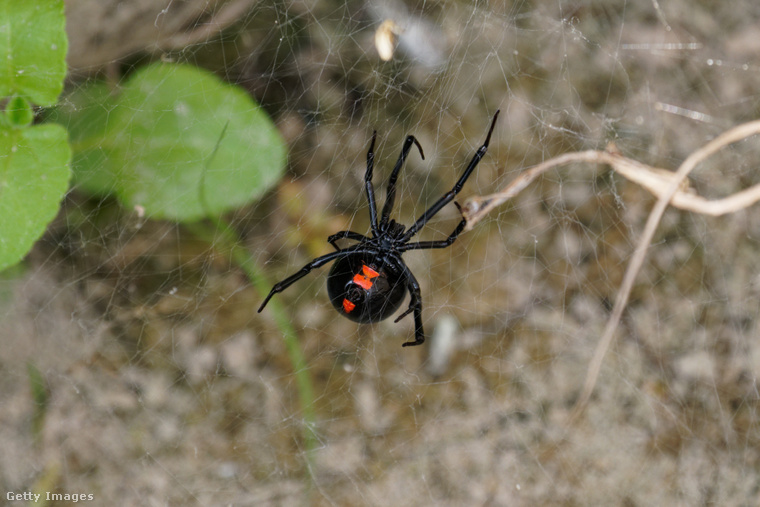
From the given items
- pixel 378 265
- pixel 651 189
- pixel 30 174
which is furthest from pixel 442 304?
pixel 30 174

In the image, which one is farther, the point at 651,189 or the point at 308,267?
the point at 651,189

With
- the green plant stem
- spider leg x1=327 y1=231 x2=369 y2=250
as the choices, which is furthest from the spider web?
spider leg x1=327 y1=231 x2=369 y2=250

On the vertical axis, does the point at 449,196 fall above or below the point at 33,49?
below

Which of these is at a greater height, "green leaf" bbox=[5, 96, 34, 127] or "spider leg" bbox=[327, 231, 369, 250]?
"green leaf" bbox=[5, 96, 34, 127]

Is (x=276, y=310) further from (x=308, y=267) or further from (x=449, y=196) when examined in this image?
(x=449, y=196)

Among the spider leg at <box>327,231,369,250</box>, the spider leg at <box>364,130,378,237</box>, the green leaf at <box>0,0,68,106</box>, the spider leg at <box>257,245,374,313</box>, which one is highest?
the green leaf at <box>0,0,68,106</box>

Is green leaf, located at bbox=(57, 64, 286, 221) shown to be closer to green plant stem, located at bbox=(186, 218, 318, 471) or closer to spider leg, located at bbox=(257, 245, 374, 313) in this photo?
green plant stem, located at bbox=(186, 218, 318, 471)
